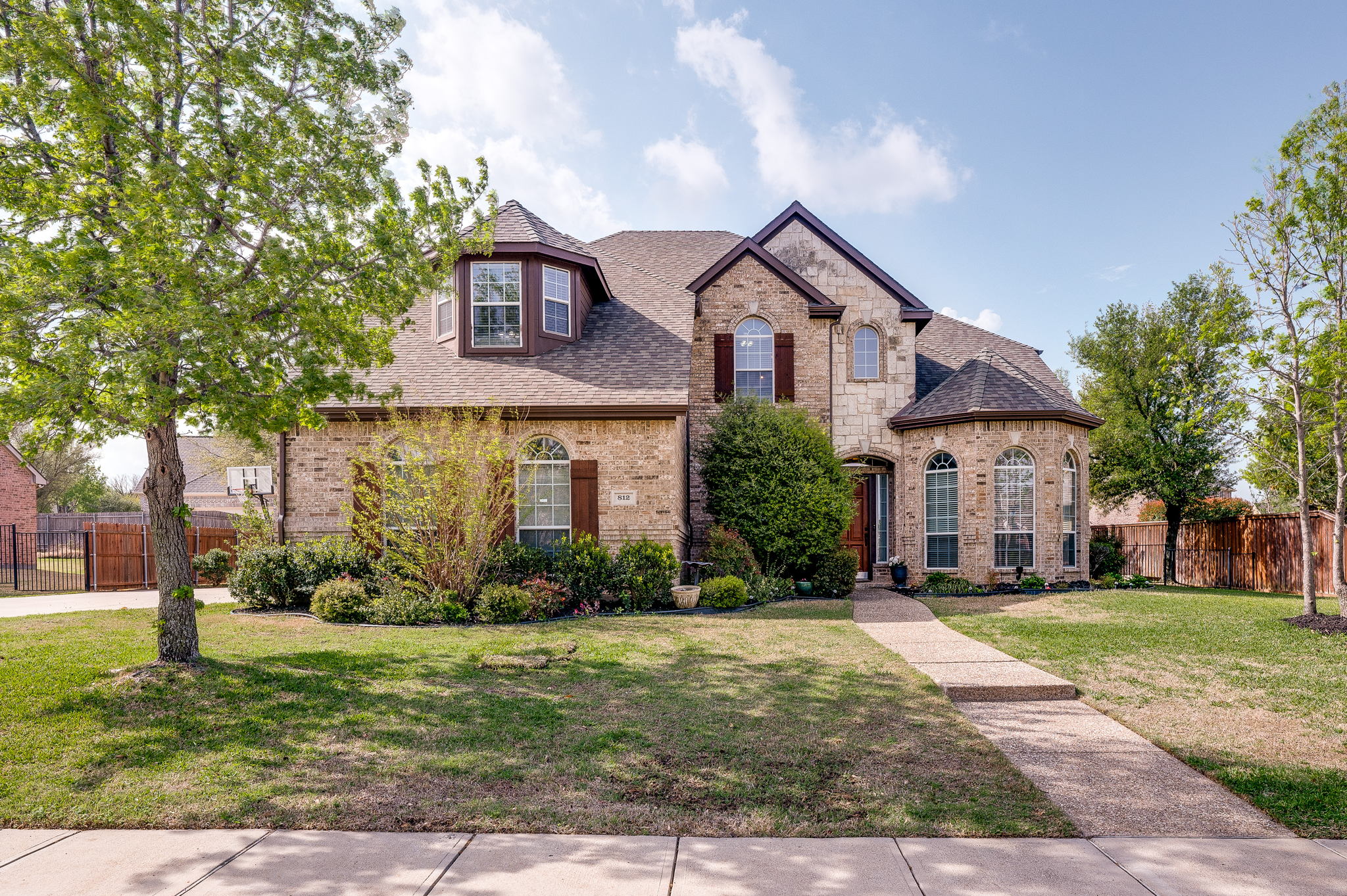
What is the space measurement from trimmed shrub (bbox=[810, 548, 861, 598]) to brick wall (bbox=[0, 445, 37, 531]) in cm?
2940

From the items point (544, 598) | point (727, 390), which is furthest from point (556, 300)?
point (544, 598)

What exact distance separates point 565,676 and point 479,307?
30.4 feet

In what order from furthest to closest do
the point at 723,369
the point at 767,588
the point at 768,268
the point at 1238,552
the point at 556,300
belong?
1. the point at 1238,552
2. the point at 768,268
3. the point at 723,369
4. the point at 556,300
5. the point at 767,588

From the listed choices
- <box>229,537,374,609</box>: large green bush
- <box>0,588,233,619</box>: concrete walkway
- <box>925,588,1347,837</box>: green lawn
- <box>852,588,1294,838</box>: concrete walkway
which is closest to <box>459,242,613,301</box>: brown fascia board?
<box>229,537,374,609</box>: large green bush

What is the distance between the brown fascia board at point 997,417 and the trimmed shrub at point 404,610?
1102 centimetres

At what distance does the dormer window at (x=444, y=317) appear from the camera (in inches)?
590

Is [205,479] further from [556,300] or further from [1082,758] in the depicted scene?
[1082,758]

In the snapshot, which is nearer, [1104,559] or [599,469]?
[599,469]

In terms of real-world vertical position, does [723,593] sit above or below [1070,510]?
below

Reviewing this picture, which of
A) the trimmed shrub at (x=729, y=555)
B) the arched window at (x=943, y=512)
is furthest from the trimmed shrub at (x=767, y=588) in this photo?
the arched window at (x=943, y=512)

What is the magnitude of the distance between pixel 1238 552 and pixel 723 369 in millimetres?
14432

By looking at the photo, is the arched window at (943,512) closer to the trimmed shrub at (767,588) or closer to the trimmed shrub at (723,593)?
the trimmed shrub at (767,588)

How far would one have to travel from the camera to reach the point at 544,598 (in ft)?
37.8

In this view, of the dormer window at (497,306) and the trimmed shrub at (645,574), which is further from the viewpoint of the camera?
the dormer window at (497,306)
